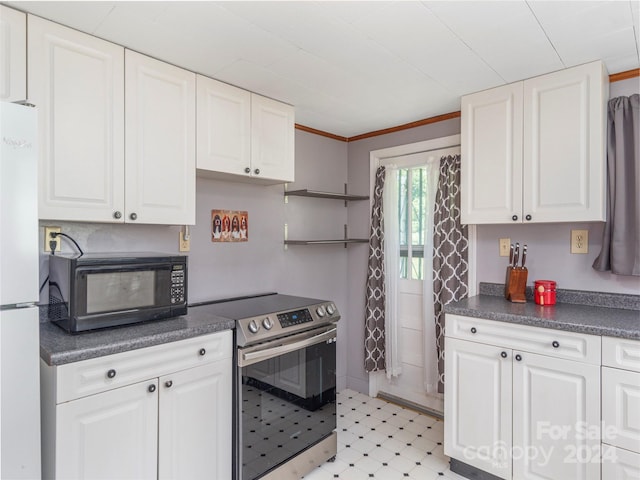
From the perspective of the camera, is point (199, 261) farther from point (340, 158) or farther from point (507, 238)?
point (507, 238)

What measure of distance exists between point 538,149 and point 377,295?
160 cm

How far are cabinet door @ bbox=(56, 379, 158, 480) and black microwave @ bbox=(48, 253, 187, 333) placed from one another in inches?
12.3

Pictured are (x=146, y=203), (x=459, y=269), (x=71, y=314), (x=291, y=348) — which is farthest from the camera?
(x=459, y=269)

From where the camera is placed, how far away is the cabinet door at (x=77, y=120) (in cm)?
156

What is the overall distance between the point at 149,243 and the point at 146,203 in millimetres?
382

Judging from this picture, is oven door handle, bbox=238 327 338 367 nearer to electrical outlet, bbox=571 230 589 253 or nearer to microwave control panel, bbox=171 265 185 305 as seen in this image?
microwave control panel, bbox=171 265 185 305

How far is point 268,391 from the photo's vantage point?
6.47ft

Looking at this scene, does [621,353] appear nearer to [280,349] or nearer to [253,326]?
[280,349]

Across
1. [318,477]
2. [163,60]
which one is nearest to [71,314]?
[163,60]

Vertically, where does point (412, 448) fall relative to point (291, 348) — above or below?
below

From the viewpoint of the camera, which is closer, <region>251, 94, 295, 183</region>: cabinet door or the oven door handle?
the oven door handle

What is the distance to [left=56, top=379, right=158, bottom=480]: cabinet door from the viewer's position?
1.39 m

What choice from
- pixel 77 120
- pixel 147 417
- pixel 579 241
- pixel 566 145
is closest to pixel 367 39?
pixel 566 145

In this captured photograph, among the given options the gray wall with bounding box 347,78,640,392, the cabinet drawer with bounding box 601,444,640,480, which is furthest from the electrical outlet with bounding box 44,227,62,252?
the cabinet drawer with bounding box 601,444,640,480
